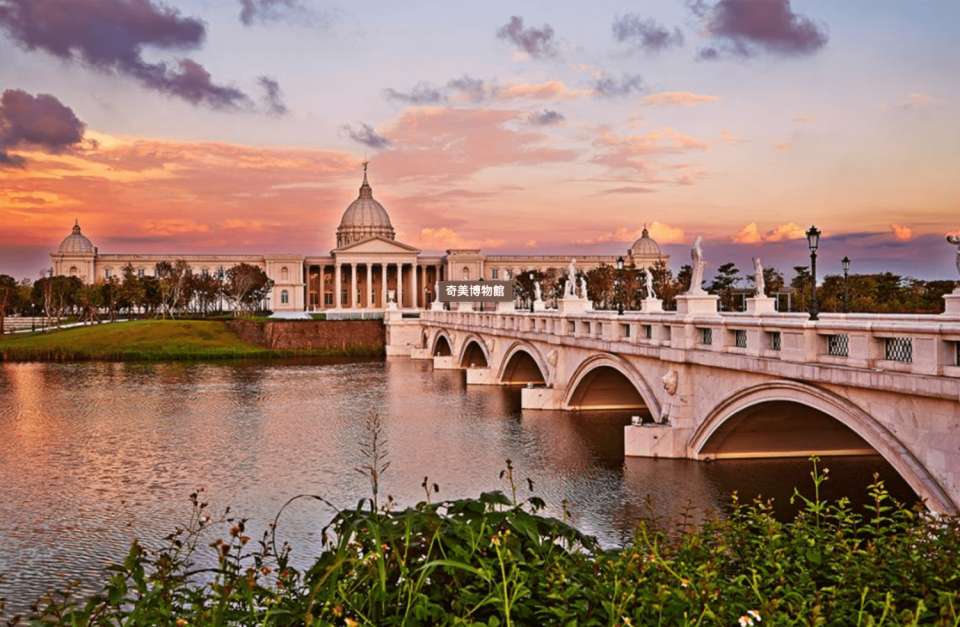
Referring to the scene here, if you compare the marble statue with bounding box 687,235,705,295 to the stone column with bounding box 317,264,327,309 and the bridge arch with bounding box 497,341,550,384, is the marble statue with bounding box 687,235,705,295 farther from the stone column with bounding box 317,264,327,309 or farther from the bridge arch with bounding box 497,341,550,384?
the stone column with bounding box 317,264,327,309

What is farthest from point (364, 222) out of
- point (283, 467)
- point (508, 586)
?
point (508, 586)

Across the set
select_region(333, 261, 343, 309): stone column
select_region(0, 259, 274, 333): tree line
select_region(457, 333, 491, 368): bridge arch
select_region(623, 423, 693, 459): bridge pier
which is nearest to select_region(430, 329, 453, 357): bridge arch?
select_region(457, 333, 491, 368): bridge arch

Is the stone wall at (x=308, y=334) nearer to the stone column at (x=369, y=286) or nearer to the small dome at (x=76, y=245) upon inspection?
the stone column at (x=369, y=286)

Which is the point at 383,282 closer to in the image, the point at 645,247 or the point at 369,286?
the point at 369,286

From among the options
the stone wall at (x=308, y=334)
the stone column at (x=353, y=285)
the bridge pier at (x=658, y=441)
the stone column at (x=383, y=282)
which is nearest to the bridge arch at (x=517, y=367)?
the bridge pier at (x=658, y=441)

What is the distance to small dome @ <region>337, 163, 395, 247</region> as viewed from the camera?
185750 mm

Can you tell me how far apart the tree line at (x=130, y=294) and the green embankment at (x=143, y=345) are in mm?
13612

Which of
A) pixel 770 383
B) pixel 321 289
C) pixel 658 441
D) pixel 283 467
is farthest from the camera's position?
pixel 321 289

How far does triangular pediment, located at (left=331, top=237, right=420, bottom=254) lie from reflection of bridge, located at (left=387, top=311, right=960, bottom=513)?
403ft

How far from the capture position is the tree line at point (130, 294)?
11912cm

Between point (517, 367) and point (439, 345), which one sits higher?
point (439, 345)

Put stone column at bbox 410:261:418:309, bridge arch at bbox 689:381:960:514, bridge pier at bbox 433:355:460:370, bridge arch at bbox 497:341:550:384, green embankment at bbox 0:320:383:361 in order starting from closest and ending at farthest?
bridge arch at bbox 689:381:960:514 → bridge arch at bbox 497:341:550:384 → bridge pier at bbox 433:355:460:370 → green embankment at bbox 0:320:383:361 → stone column at bbox 410:261:418:309

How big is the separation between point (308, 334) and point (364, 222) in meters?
91.5

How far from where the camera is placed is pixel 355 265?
557 feet
